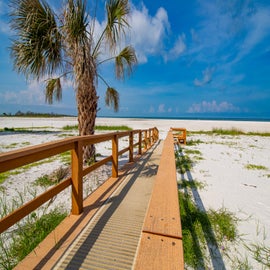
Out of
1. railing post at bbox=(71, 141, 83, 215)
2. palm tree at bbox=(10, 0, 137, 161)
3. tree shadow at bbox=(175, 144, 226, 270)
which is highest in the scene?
palm tree at bbox=(10, 0, 137, 161)

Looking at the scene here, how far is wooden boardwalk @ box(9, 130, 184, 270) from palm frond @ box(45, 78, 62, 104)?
344 cm

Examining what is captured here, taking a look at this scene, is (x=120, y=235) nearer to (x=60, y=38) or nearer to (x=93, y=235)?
(x=93, y=235)

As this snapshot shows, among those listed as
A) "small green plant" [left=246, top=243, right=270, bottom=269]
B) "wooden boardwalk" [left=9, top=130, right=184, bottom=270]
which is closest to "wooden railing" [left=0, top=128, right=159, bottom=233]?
"wooden boardwalk" [left=9, top=130, right=184, bottom=270]

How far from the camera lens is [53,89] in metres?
4.89

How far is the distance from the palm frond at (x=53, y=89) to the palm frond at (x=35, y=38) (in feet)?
3.15

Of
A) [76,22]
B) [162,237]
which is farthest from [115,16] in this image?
[162,237]

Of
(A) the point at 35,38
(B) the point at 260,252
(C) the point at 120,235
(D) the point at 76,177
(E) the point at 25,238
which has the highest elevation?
(A) the point at 35,38

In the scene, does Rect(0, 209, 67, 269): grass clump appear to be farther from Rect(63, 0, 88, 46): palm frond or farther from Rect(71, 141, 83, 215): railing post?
Rect(63, 0, 88, 46): palm frond

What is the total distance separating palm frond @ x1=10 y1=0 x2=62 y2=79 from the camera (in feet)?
11.1

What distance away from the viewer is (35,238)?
75.3 inches

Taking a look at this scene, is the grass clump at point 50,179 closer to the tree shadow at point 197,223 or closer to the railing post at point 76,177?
the railing post at point 76,177

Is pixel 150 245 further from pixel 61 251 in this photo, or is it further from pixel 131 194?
pixel 131 194

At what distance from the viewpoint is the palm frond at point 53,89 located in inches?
191

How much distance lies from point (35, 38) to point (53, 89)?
157 cm
